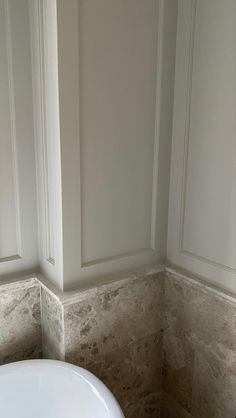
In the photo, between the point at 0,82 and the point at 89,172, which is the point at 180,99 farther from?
the point at 0,82

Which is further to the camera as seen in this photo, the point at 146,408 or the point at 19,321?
the point at 146,408

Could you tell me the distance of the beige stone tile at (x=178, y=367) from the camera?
144 centimetres

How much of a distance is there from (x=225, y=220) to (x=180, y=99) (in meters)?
0.46

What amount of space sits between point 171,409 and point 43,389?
0.63 metres

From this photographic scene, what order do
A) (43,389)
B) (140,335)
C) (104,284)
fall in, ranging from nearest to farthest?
(43,389) → (104,284) → (140,335)

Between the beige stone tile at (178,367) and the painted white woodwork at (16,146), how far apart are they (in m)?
0.62

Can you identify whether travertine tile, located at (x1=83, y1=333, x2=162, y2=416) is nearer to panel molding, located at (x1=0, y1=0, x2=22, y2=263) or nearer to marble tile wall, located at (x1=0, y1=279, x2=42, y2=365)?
marble tile wall, located at (x1=0, y1=279, x2=42, y2=365)

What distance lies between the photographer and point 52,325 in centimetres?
132

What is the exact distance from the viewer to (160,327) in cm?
152

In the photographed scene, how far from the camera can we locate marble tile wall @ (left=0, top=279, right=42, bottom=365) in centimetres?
133

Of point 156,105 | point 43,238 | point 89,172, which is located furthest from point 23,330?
point 156,105

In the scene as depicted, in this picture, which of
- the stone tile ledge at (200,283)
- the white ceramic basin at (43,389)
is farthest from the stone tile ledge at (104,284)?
the white ceramic basin at (43,389)

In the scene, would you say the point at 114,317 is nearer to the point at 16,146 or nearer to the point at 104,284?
the point at 104,284

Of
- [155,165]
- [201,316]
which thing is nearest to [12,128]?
[155,165]
